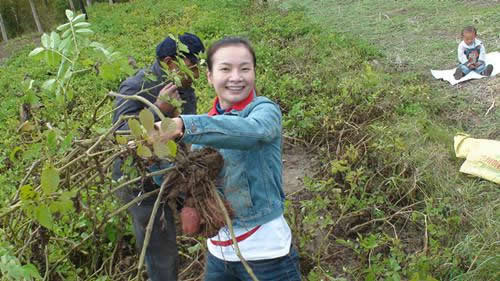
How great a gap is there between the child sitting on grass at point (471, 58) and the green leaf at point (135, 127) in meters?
4.88

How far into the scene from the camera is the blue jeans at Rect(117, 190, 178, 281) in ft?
8.03

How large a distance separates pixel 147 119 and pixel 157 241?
4.59 feet

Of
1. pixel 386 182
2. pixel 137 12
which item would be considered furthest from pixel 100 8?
pixel 386 182

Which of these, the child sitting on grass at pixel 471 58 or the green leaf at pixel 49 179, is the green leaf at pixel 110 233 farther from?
the child sitting on grass at pixel 471 58

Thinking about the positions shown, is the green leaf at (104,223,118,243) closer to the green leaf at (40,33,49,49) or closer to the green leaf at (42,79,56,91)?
the green leaf at (42,79,56,91)

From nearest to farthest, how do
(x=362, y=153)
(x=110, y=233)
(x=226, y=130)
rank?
(x=226, y=130)
(x=110, y=233)
(x=362, y=153)

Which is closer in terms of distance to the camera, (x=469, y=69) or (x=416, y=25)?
(x=469, y=69)

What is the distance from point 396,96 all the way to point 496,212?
2.04 m

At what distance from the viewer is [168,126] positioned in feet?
4.14

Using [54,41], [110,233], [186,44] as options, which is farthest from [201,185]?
[110,233]

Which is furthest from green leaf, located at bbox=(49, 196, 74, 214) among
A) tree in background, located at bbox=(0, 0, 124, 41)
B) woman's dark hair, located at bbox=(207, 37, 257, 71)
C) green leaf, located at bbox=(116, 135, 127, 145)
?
tree in background, located at bbox=(0, 0, 124, 41)

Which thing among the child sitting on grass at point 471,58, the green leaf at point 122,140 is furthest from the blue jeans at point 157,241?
the child sitting on grass at point 471,58

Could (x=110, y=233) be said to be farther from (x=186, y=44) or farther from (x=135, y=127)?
(x=135, y=127)

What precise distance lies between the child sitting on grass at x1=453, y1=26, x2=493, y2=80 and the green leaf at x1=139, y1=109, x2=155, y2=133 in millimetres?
4887
